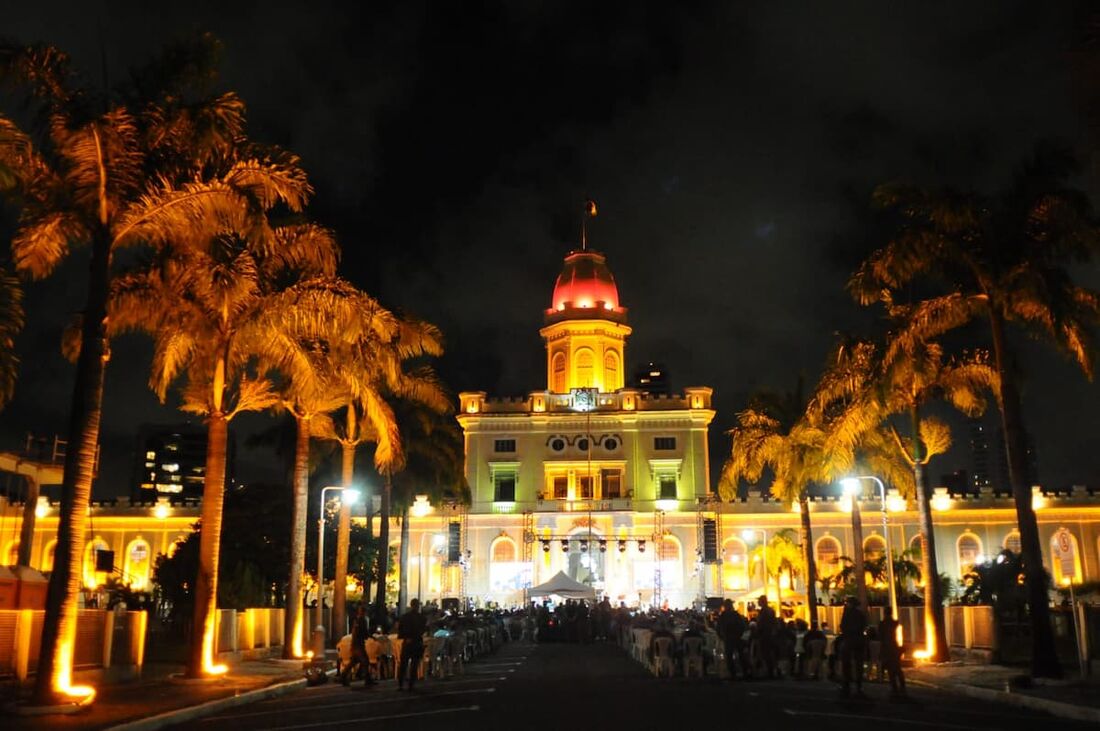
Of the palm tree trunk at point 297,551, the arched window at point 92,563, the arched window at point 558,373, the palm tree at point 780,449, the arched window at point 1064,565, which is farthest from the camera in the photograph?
the arched window at point 558,373

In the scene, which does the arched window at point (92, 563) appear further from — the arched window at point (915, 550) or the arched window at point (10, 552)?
the arched window at point (915, 550)

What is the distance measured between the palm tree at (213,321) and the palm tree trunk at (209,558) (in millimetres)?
20

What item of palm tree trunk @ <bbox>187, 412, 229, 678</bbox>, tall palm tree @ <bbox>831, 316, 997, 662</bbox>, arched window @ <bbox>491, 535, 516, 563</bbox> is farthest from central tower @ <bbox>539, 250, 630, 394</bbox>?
palm tree trunk @ <bbox>187, 412, 229, 678</bbox>

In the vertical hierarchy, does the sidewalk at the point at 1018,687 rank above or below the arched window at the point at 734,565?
below

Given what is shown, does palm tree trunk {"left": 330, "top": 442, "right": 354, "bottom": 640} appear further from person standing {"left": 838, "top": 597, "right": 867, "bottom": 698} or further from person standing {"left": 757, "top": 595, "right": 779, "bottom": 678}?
person standing {"left": 838, "top": 597, "right": 867, "bottom": 698}

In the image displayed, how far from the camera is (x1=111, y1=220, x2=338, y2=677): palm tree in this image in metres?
19.8

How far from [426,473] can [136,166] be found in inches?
1077

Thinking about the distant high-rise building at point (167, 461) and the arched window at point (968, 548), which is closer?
the arched window at point (968, 548)

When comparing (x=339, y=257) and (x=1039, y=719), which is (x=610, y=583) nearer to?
(x=339, y=257)

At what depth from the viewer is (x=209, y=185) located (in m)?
17.5

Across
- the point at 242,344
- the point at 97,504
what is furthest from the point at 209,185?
the point at 97,504

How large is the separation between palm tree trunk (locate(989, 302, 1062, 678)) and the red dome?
52.5 meters

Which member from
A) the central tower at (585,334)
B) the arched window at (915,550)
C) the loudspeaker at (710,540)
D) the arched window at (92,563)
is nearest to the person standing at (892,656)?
the arched window at (915,550)

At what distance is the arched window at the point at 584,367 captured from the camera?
7275 cm
